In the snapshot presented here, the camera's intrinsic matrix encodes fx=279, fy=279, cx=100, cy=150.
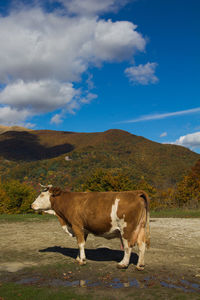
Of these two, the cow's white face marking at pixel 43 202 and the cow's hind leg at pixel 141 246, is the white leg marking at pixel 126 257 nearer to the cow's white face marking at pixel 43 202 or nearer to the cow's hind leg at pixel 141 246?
the cow's hind leg at pixel 141 246

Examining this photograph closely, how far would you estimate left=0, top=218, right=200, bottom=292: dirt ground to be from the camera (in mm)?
6684

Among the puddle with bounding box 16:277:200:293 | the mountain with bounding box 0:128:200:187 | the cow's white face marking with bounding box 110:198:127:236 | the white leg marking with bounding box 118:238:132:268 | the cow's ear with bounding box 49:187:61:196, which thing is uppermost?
the mountain with bounding box 0:128:200:187

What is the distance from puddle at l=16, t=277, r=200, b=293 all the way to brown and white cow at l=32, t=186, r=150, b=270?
0.86 m

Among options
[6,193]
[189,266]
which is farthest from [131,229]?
[6,193]

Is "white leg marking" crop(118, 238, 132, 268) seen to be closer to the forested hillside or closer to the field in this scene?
the field

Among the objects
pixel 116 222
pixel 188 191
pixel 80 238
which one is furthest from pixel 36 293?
pixel 188 191

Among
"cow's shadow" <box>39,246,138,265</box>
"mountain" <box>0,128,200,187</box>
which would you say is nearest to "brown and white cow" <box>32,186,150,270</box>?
"cow's shadow" <box>39,246,138,265</box>

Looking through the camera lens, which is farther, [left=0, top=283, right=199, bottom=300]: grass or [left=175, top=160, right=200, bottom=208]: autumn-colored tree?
[left=175, top=160, right=200, bottom=208]: autumn-colored tree

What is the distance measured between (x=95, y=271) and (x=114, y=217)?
140 centimetres

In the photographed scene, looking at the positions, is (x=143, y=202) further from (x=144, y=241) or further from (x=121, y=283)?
(x=121, y=283)

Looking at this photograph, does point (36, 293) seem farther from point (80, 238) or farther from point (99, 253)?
point (99, 253)

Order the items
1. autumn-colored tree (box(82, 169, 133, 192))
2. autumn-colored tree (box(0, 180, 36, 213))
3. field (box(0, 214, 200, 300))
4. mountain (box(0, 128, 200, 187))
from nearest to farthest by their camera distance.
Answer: field (box(0, 214, 200, 300)) → autumn-colored tree (box(82, 169, 133, 192)) → autumn-colored tree (box(0, 180, 36, 213)) → mountain (box(0, 128, 200, 187))

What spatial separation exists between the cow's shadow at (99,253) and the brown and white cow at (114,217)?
83 centimetres

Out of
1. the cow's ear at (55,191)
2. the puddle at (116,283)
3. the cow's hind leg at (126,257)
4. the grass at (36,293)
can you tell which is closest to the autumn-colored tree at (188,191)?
the cow's ear at (55,191)
